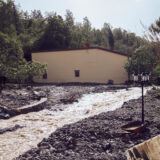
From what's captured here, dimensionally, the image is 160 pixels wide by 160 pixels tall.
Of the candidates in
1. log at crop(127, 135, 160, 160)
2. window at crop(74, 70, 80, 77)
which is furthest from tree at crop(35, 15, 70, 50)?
log at crop(127, 135, 160, 160)

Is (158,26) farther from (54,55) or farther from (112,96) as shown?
(54,55)

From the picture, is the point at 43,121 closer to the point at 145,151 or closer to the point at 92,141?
the point at 92,141

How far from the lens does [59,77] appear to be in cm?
1989

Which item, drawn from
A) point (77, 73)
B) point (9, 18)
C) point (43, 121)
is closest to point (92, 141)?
point (43, 121)

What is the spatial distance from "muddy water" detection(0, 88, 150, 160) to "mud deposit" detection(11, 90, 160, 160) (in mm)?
635

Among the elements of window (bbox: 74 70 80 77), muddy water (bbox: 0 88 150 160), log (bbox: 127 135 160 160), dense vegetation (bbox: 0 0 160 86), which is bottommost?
muddy water (bbox: 0 88 150 160)

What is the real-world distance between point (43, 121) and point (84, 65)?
11.6m

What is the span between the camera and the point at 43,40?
23.3 m

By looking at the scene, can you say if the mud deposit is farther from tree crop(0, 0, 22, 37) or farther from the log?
tree crop(0, 0, 22, 37)

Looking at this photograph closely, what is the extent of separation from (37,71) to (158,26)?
10.2 metres

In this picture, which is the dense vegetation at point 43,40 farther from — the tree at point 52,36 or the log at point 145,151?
the log at point 145,151

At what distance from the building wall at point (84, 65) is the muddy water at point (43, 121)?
5874 millimetres

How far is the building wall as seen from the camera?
18.0 m

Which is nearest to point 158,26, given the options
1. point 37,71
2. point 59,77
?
point 37,71
